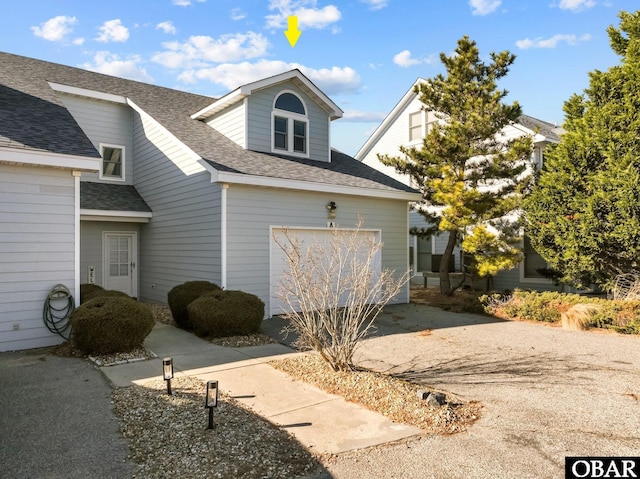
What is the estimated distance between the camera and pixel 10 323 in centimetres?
722

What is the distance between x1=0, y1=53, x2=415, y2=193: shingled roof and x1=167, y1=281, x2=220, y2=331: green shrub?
2577mm

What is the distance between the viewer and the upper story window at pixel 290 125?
40.5ft

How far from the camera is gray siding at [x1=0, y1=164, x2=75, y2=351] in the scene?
23.6ft

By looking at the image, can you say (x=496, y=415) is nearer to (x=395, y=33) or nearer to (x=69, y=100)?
(x=395, y=33)

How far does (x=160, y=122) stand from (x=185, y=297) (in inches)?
214

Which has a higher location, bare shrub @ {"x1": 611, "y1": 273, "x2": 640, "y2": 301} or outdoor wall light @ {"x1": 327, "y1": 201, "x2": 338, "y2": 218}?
outdoor wall light @ {"x1": 327, "y1": 201, "x2": 338, "y2": 218}

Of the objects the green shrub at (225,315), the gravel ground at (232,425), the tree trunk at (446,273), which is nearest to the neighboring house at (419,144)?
the tree trunk at (446,273)

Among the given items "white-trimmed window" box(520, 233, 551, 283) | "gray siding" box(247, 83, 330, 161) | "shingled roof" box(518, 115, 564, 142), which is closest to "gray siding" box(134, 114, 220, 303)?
"gray siding" box(247, 83, 330, 161)

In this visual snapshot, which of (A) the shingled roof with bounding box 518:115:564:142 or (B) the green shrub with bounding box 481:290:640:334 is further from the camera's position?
(A) the shingled roof with bounding box 518:115:564:142

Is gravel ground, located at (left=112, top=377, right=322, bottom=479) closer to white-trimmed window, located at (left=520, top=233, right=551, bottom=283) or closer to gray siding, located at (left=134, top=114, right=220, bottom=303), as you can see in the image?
gray siding, located at (left=134, top=114, right=220, bottom=303)

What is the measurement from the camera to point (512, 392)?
5.31 metres

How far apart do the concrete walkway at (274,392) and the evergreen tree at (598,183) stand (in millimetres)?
7453

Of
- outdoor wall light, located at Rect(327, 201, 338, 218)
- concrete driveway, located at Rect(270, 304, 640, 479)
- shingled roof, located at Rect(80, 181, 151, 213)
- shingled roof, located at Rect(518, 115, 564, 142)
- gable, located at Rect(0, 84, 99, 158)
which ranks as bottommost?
concrete driveway, located at Rect(270, 304, 640, 479)

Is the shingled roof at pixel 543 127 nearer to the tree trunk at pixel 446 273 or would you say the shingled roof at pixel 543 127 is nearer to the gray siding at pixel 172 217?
the tree trunk at pixel 446 273
